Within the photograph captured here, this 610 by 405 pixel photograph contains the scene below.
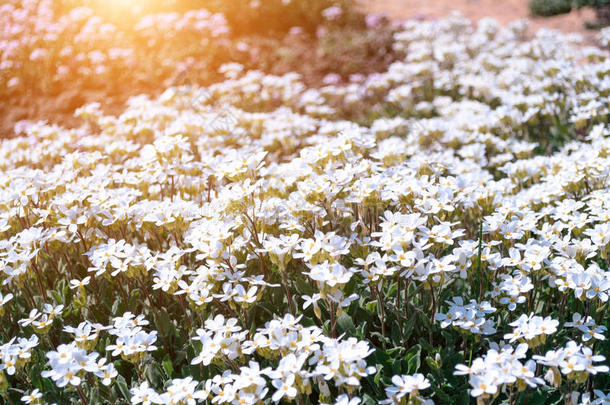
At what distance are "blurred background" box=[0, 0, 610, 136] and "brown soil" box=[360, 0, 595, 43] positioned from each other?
4.2 inches

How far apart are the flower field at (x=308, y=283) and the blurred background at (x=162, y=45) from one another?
446cm

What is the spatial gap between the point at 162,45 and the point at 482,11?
8127 millimetres

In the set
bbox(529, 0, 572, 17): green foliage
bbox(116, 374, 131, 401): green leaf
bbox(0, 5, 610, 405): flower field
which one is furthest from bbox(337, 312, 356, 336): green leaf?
bbox(529, 0, 572, 17): green foliage

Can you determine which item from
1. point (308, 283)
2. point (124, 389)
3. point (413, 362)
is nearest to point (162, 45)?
point (308, 283)

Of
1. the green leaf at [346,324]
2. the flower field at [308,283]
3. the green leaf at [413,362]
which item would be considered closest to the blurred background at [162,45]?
the flower field at [308,283]

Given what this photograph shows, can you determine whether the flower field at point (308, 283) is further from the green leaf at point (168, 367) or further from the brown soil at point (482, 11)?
the brown soil at point (482, 11)

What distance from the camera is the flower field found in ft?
8.61

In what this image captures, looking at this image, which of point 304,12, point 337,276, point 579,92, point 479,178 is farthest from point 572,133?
point 304,12

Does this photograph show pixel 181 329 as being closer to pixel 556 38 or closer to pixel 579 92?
pixel 579 92

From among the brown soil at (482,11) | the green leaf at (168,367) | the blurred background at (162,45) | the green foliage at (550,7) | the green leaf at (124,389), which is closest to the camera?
the green leaf at (124,389)

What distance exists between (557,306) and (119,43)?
30.3 feet

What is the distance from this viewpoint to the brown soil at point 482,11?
40.9 feet

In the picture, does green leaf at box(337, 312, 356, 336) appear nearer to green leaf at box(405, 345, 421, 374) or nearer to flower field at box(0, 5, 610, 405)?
flower field at box(0, 5, 610, 405)

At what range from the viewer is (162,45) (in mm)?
10562
